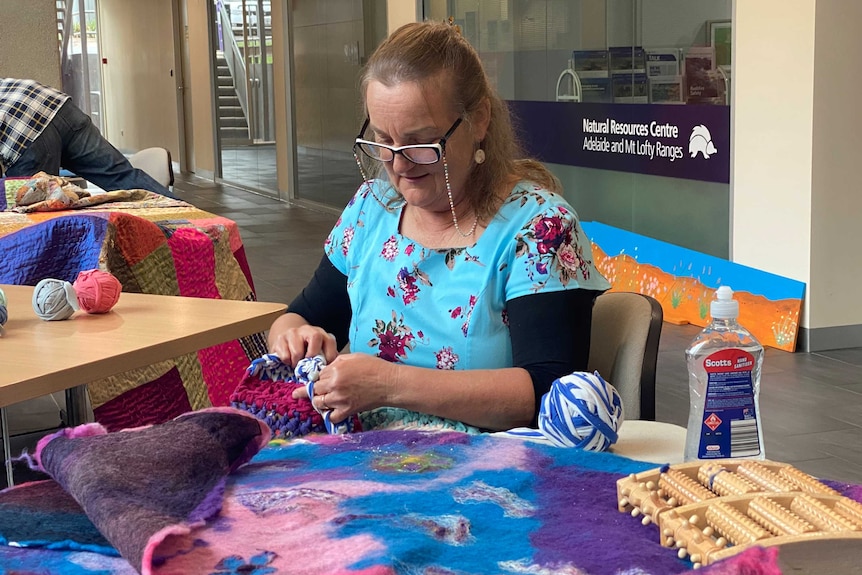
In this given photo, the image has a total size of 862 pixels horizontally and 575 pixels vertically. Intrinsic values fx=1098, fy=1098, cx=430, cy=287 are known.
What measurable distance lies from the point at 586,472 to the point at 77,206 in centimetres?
265

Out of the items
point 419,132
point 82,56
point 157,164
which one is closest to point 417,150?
point 419,132

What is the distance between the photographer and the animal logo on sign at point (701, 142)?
17.7 ft

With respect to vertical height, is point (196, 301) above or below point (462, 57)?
below

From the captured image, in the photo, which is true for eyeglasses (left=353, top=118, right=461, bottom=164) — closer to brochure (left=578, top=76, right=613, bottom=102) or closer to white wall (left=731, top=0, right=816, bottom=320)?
white wall (left=731, top=0, right=816, bottom=320)

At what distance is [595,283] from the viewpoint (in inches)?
68.6

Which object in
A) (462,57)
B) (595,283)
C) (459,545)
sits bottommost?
(459,545)

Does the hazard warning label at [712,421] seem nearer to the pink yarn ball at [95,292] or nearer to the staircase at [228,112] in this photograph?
the pink yarn ball at [95,292]

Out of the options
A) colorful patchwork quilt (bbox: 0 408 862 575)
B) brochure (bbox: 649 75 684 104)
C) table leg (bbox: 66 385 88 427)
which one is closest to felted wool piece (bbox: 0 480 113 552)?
colorful patchwork quilt (bbox: 0 408 862 575)

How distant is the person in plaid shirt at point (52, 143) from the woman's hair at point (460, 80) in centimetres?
251

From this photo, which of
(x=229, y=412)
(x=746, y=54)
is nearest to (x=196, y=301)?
(x=229, y=412)

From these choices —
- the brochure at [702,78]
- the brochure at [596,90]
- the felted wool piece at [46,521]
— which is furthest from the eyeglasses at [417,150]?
the brochure at [596,90]

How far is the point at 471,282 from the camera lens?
1.78 metres

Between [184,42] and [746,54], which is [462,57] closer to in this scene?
[746,54]

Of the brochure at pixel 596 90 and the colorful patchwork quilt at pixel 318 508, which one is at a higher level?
the brochure at pixel 596 90
